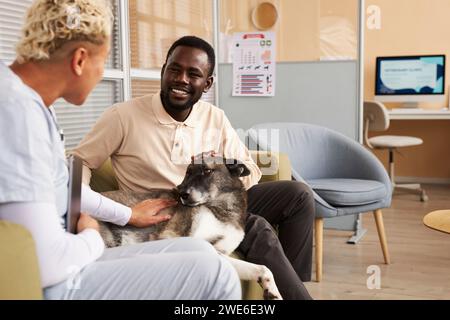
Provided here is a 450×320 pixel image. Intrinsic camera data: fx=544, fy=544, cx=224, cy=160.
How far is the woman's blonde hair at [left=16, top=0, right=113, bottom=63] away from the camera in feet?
3.31

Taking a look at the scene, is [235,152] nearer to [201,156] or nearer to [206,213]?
[201,156]

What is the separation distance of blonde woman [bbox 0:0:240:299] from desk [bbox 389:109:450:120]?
4.31m

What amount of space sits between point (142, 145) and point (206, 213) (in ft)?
1.24

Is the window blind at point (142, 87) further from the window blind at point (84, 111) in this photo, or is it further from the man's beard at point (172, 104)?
the man's beard at point (172, 104)

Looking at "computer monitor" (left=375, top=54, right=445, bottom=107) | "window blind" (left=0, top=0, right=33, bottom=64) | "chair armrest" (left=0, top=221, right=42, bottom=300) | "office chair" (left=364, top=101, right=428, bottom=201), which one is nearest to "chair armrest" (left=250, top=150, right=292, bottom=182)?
"window blind" (left=0, top=0, right=33, bottom=64)

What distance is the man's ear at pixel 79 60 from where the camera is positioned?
3.37 ft

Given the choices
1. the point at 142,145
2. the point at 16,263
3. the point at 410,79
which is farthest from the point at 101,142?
the point at 410,79

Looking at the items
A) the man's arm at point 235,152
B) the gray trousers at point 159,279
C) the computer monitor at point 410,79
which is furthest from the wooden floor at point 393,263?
the computer monitor at point 410,79

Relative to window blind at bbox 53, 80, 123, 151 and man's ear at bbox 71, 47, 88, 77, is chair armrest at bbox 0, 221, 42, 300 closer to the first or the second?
man's ear at bbox 71, 47, 88, 77

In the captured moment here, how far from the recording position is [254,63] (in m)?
3.55

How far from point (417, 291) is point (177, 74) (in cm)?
147

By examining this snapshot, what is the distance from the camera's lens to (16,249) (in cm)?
88
